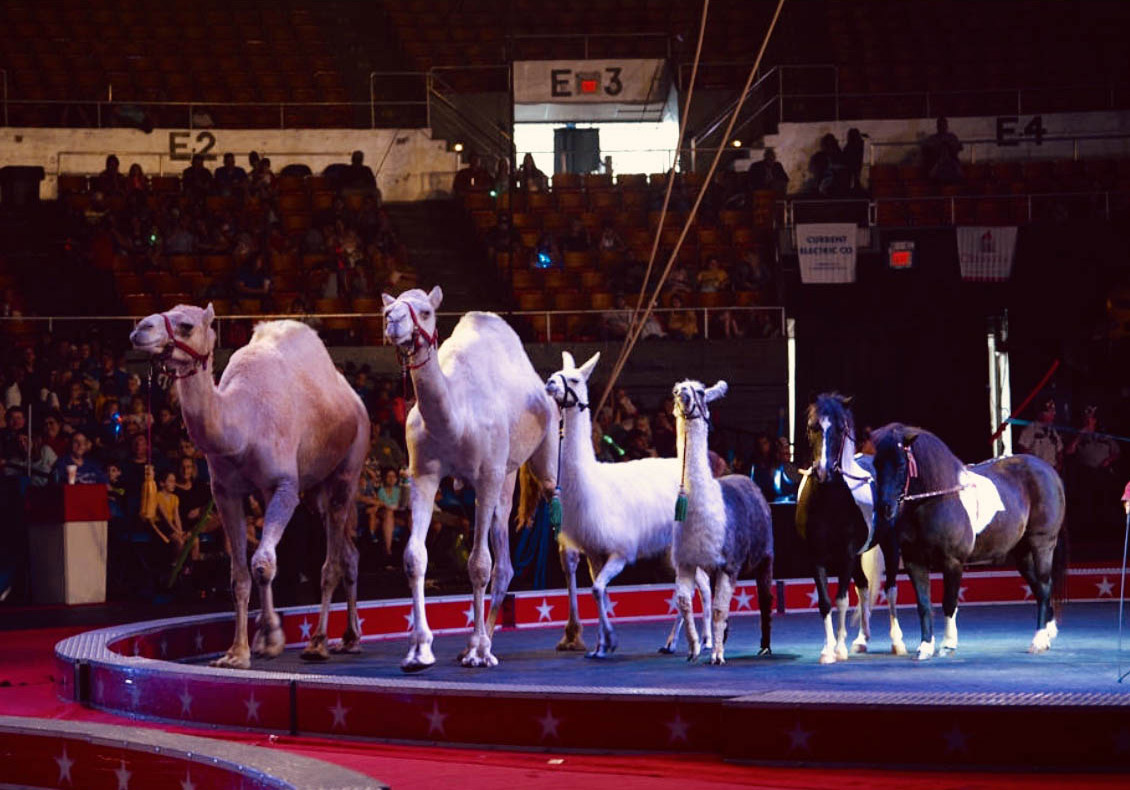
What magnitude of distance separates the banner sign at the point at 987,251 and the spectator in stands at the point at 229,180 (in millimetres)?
11107

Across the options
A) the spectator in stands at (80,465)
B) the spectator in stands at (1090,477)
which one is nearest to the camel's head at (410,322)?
the spectator in stands at (80,465)

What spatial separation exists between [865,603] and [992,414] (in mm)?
13787

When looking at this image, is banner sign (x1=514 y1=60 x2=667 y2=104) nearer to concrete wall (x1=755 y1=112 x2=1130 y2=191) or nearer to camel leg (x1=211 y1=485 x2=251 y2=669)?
concrete wall (x1=755 y1=112 x2=1130 y2=191)

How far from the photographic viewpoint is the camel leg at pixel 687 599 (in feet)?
37.6

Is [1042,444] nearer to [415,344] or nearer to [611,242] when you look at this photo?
[611,242]

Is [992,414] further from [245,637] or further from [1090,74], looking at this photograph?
[245,637]

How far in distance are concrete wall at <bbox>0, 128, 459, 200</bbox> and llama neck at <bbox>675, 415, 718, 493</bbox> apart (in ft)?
61.0

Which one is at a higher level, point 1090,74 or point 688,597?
point 1090,74

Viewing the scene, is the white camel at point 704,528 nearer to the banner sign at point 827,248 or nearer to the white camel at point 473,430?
the white camel at point 473,430

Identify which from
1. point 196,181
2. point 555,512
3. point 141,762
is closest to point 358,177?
point 196,181

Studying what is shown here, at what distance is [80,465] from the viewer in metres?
18.2

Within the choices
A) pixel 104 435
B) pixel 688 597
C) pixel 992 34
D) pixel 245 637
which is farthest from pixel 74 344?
pixel 992 34

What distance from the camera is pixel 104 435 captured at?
65.1ft

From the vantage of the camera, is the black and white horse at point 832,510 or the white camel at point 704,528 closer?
the white camel at point 704,528
